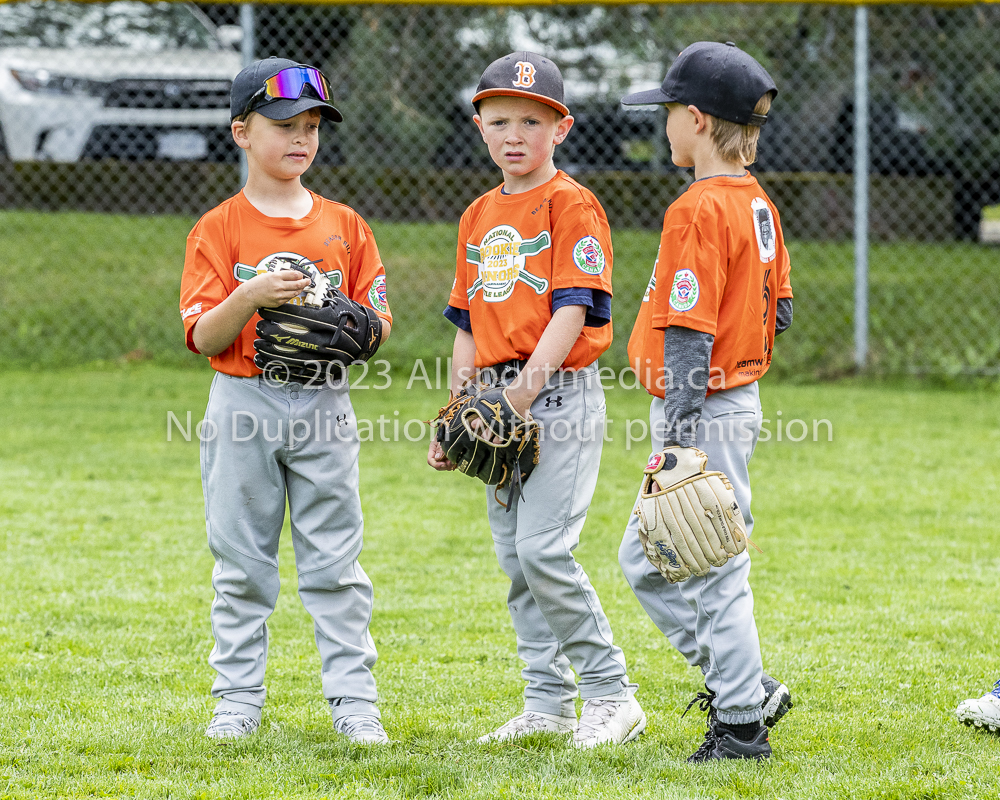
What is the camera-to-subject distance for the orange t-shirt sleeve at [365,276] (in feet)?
9.52

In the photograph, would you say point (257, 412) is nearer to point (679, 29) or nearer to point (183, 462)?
point (183, 462)

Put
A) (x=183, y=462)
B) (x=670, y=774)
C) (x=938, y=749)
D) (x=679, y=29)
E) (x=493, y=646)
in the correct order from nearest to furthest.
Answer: (x=670, y=774)
(x=938, y=749)
(x=493, y=646)
(x=183, y=462)
(x=679, y=29)

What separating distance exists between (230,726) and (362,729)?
33 cm

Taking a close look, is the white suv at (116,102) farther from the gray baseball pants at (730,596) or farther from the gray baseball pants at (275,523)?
the gray baseball pants at (730,596)

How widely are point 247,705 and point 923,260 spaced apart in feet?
24.3

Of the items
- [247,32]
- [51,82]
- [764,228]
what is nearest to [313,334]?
[764,228]

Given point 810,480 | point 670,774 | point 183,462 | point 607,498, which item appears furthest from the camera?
point 183,462

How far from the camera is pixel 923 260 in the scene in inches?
342

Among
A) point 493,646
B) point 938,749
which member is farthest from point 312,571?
point 938,749

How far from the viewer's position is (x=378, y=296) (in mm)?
2914

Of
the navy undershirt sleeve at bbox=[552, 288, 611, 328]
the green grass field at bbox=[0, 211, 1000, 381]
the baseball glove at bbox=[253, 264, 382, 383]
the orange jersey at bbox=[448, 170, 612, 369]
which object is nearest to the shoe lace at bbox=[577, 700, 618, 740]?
the orange jersey at bbox=[448, 170, 612, 369]

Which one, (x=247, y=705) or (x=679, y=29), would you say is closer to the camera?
(x=247, y=705)

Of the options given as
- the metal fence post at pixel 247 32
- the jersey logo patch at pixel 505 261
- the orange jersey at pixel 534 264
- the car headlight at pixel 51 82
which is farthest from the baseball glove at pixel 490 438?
the car headlight at pixel 51 82

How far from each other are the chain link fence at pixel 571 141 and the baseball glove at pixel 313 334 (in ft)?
17.5
